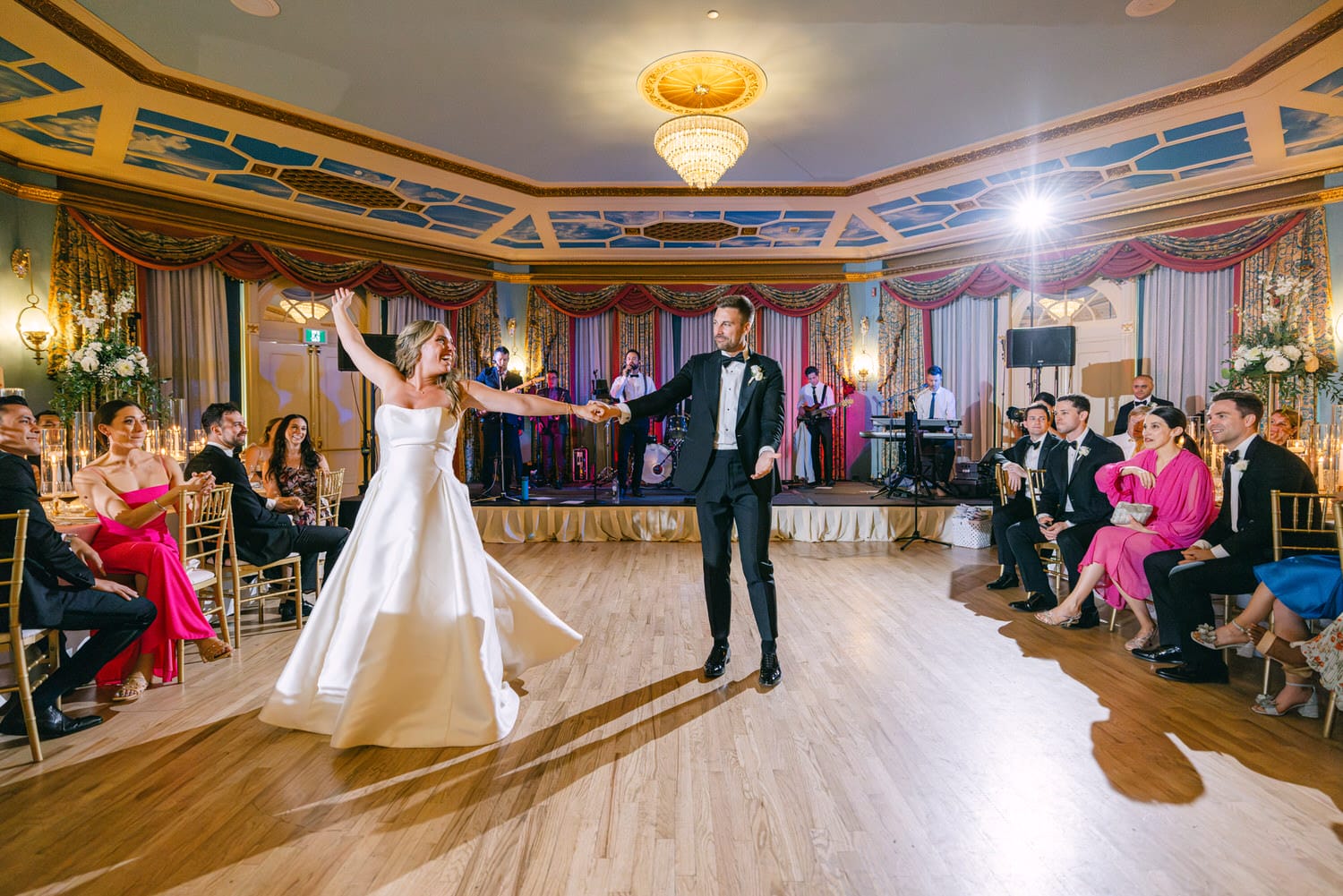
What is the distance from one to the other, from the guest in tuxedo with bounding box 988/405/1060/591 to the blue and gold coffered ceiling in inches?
121

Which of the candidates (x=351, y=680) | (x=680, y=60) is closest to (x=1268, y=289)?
(x=680, y=60)

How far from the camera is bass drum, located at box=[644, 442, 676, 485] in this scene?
9594 mm

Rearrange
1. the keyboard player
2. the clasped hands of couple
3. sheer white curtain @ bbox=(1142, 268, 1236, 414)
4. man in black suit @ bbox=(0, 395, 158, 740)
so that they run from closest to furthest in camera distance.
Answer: man in black suit @ bbox=(0, 395, 158, 740)
the clasped hands of couple
sheer white curtain @ bbox=(1142, 268, 1236, 414)
the keyboard player

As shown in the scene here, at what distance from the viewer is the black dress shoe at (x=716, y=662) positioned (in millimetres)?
3254

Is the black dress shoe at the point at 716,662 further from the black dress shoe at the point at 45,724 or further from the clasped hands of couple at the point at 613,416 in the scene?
the black dress shoe at the point at 45,724

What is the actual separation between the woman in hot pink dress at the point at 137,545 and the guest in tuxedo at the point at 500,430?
14.9 ft

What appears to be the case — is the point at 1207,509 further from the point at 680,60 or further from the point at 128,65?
the point at 128,65

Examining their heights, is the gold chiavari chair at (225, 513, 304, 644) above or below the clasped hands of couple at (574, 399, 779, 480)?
below

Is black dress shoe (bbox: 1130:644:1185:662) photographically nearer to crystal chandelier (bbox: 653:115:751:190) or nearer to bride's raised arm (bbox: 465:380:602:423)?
bride's raised arm (bbox: 465:380:602:423)

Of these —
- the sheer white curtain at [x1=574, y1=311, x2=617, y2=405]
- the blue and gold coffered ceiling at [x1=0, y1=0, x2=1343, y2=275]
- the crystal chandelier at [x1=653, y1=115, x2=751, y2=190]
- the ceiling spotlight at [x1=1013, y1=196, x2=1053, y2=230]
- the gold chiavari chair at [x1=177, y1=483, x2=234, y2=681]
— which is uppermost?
the blue and gold coffered ceiling at [x1=0, y1=0, x2=1343, y2=275]

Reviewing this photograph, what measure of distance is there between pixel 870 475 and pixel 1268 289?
514cm

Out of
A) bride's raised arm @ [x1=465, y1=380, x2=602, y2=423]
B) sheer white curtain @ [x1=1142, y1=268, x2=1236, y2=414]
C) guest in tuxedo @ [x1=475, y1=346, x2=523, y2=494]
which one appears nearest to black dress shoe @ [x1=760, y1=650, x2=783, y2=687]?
bride's raised arm @ [x1=465, y1=380, x2=602, y2=423]

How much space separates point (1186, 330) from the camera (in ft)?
25.6

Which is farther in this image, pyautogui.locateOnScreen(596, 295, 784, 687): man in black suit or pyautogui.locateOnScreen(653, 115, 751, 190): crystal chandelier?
pyautogui.locateOnScreen(653, 115, 751, 190): crystal chandelier
